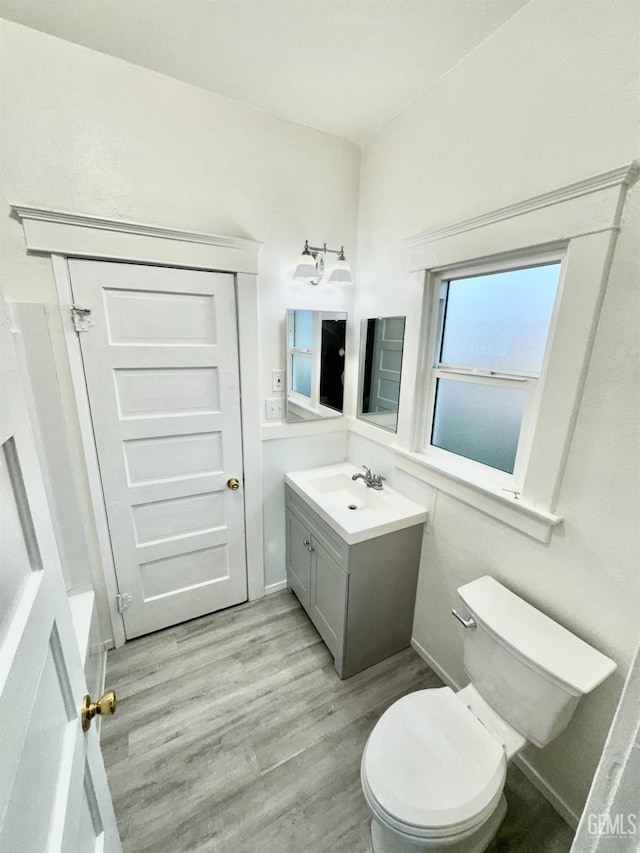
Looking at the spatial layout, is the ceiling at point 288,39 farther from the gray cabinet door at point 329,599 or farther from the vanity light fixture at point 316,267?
the gray cabinet door at point 329,599

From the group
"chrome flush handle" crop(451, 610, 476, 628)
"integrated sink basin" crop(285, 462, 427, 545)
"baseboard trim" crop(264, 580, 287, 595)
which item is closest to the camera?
"chrome flush handle" crop(451, 610, 476, 628)

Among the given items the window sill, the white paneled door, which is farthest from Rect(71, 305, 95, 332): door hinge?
the window sill

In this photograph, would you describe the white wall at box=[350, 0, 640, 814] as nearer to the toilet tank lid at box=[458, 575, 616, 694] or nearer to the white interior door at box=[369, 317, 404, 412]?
the toilet tank lid at box=[458, 575, 616, 694]

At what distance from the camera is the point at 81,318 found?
1503mm

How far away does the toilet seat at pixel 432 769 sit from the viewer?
0.96 m

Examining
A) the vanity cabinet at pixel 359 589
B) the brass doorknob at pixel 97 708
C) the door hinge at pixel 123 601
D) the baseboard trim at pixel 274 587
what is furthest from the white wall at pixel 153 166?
the brass doorknob at pixel 97 708

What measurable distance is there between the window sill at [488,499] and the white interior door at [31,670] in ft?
4.51

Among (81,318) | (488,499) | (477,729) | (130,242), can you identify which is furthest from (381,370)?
(477,729)

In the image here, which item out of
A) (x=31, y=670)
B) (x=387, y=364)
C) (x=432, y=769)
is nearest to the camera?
(x=31, y=670)

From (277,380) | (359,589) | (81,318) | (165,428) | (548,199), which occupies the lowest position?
(359,589)

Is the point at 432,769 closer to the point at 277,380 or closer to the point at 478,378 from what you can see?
the point at 478,378

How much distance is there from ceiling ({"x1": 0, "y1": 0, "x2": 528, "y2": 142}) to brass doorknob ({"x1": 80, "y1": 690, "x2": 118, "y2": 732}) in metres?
2.05

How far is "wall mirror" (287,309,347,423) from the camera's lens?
6.58 ft

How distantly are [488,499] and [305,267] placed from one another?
4.59 feet
